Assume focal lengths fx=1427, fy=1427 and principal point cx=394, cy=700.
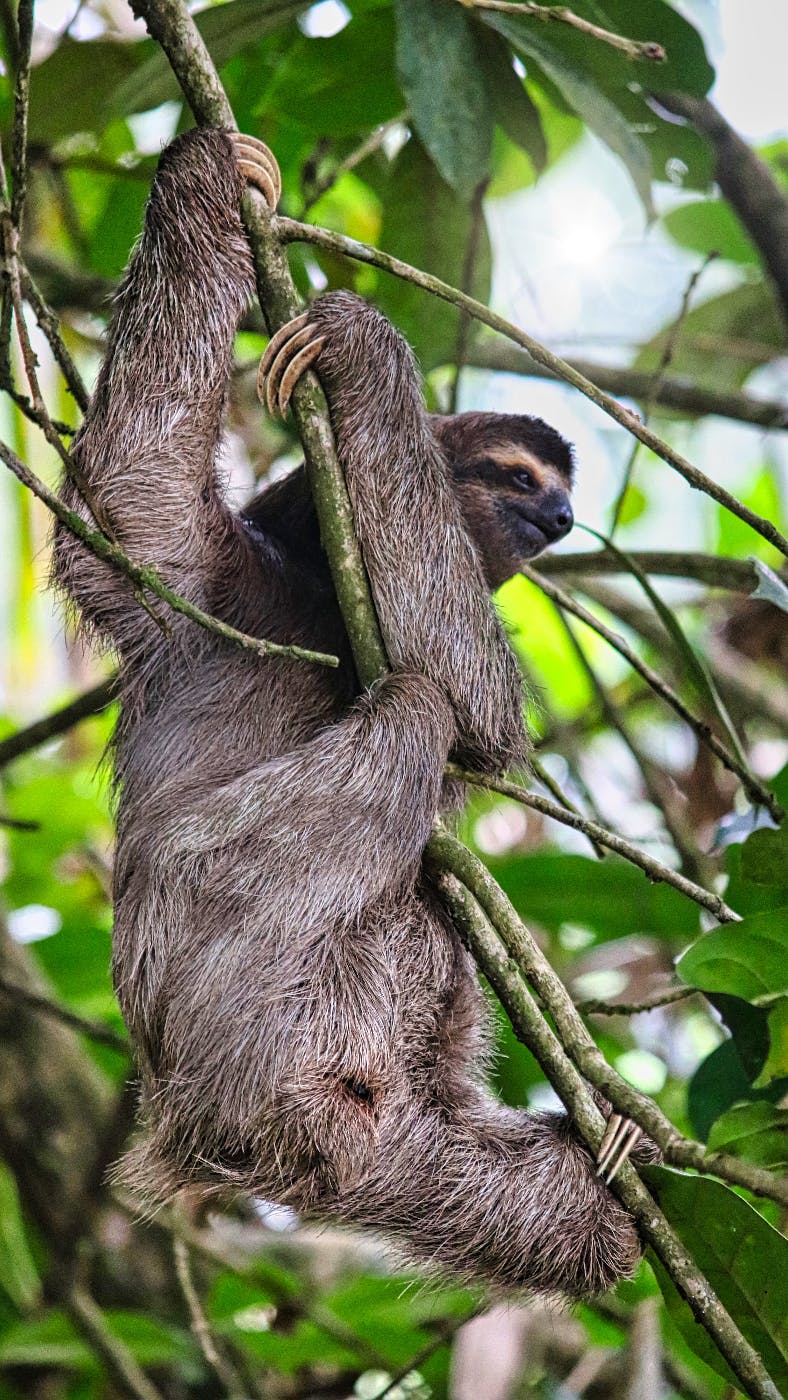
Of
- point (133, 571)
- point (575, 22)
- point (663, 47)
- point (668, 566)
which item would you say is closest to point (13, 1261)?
point (133, 571)

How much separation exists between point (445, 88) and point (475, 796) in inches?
114

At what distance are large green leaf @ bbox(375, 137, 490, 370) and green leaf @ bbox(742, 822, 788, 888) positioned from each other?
10.0ft

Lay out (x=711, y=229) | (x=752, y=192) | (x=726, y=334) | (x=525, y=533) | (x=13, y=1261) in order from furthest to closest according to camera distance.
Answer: (x=726, y=334) < (x=711, y=229) < (x=752, y=192) < (x=13, y=1261) < (x=525, y=533)

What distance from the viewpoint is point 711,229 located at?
9.39 m

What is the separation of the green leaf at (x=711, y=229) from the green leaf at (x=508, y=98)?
3762 mm

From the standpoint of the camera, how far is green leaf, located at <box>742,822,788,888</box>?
14.8 feet

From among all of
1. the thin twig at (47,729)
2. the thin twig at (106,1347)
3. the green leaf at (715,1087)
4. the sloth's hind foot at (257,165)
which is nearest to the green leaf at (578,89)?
the sloth's hind foot at (257,165)

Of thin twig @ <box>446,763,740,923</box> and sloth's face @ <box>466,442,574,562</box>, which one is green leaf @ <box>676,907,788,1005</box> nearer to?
thin twig @ <box>446,763,740,923</box>

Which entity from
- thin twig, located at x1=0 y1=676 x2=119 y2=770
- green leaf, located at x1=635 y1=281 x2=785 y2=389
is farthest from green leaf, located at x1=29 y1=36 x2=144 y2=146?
green leaf, located at x1=635 y1=281 x2=785 y2=389

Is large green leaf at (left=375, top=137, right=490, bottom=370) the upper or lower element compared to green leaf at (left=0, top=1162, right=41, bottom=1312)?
upper

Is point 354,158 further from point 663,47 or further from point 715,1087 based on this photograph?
point 715,1087

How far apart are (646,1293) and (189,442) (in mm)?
4625

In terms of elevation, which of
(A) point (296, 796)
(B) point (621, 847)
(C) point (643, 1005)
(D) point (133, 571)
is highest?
(D) point (133, 571)

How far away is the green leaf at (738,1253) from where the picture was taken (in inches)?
154
